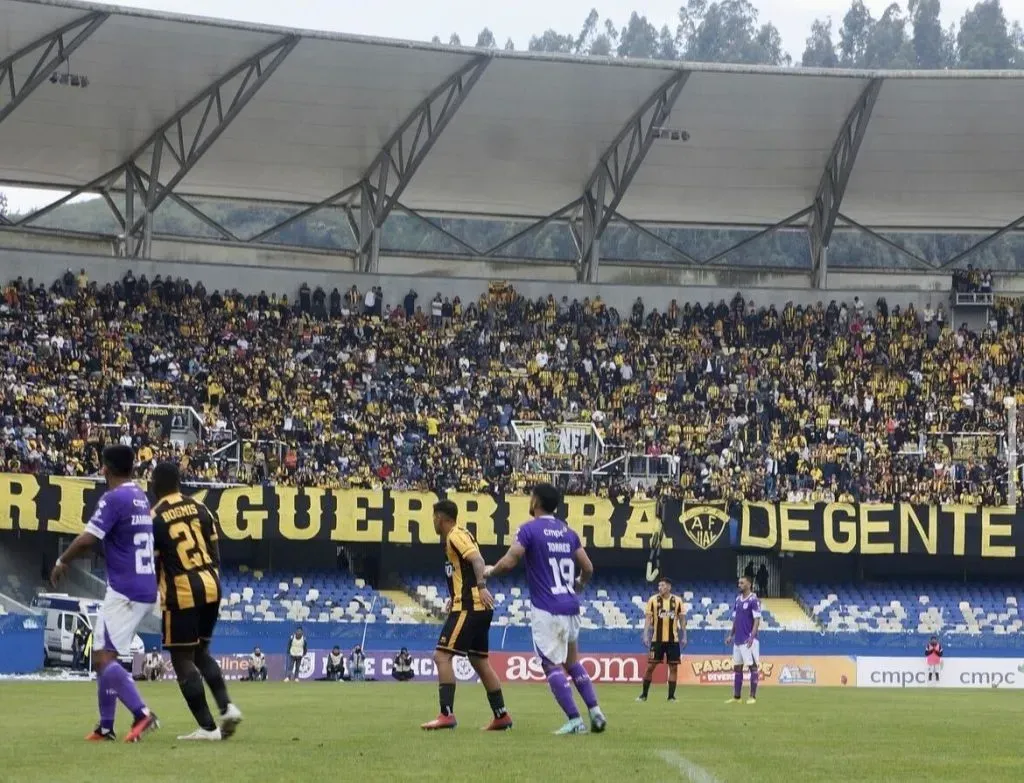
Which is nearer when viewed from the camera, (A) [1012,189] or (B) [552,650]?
(B) [552,650]

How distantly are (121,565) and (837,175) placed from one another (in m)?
43.1

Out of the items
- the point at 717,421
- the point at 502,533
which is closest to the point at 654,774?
the point at 502,533

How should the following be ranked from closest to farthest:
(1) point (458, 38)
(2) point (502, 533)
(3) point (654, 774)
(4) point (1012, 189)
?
(3) point (654, 774), (2) point (502, 533), (4) point (1012, 189), (1) point (458, 38)

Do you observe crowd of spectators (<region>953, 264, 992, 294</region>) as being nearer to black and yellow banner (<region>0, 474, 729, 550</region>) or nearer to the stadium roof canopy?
the stadium roof canopy

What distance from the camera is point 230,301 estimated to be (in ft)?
171

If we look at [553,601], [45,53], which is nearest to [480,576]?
[553,601]

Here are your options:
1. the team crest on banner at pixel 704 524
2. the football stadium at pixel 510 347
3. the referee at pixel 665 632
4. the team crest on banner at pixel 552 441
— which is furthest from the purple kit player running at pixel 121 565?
the team crest on banner at pixel 552 441

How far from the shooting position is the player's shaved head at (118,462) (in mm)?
12398

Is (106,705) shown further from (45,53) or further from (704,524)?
(704,524)

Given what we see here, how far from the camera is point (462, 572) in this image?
15.0 metres

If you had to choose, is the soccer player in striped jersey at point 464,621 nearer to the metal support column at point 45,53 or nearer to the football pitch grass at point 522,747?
the football pitch grass at point 522,747

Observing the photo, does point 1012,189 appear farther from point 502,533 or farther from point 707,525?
point 502,533

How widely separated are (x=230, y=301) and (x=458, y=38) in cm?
10620

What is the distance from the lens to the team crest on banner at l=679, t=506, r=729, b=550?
149 feet
